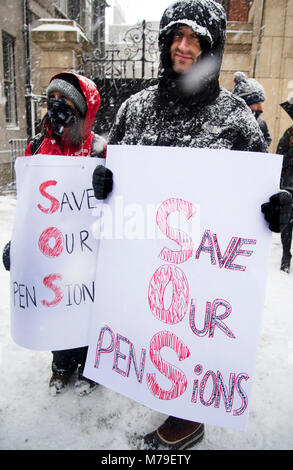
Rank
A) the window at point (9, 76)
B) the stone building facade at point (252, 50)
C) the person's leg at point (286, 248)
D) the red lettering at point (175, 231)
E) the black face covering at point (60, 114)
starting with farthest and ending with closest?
the window at point (9, 76), the stone building facade at point (252, 50), the person's leg at point (286, 248), the black face covering at point (60, 114), the red lettering at point (175, 231)

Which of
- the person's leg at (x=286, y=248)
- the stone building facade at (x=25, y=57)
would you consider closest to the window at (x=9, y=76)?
the stone building facade at (x=25, y=57)

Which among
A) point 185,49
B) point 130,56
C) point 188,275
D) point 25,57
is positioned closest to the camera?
point 188,275

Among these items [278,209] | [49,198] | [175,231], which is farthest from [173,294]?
[49,198]

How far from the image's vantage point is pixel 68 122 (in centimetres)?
176

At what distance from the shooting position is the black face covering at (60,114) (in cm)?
173

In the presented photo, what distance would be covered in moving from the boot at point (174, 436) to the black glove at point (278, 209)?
3.51 ft

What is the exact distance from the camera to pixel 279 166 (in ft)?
4.13

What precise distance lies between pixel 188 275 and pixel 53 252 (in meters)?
0.69

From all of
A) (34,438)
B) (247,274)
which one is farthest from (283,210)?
(34,438)

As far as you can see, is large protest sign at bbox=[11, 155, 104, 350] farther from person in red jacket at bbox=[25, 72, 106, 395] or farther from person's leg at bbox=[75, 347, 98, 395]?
person's leg at bbox=[75, 347, 98, 395]

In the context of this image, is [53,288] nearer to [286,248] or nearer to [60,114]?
[60,114]

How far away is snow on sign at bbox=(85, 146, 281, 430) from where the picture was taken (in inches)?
51.1

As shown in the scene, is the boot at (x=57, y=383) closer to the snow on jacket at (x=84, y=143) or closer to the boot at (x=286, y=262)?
the snow on jacket at (x=84, y=143)

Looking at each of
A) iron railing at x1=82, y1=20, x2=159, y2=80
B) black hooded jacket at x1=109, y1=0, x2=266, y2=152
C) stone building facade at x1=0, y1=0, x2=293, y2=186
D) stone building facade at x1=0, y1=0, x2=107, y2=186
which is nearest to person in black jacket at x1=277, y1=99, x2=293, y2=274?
black hooded jacket at x1=109, y1=0, x2=266, y2=152
